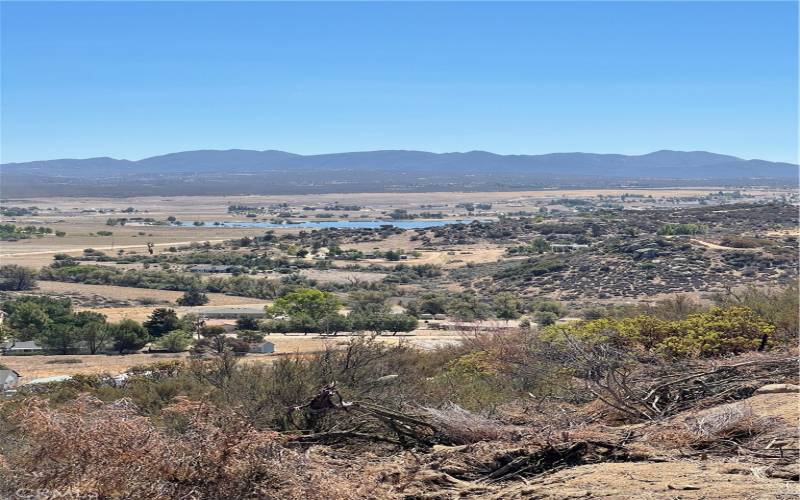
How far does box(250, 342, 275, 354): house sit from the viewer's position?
32.1 m

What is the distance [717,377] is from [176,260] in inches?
2816

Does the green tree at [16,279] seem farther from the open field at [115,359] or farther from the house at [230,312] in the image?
the open field at [115,359]

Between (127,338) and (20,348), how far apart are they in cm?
423

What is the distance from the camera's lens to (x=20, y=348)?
34438 millimetres

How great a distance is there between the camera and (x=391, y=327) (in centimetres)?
3859

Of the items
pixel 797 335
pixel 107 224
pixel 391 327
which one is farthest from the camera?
pixel 107 224

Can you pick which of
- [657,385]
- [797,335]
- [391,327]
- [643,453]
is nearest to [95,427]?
[643,453]

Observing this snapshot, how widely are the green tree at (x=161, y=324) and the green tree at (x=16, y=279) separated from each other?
902 inches

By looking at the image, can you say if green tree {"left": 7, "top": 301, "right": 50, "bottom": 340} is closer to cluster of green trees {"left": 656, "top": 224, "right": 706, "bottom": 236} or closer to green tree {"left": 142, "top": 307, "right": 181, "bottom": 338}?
green tree {"left": 142, "top": 307, "right": 181, "bottom": 338}

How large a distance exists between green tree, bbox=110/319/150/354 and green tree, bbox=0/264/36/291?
25.4 meters

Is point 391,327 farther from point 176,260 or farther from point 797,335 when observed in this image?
point 176,260

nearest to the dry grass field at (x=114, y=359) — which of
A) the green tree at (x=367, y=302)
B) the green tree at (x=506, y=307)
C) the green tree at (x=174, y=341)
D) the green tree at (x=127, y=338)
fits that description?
the green tree at (x=174, y=341)

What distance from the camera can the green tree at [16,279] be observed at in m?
57.1

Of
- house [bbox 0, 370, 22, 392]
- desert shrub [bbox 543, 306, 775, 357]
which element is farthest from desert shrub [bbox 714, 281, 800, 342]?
house [bbox 0, 370, 22, 392]
